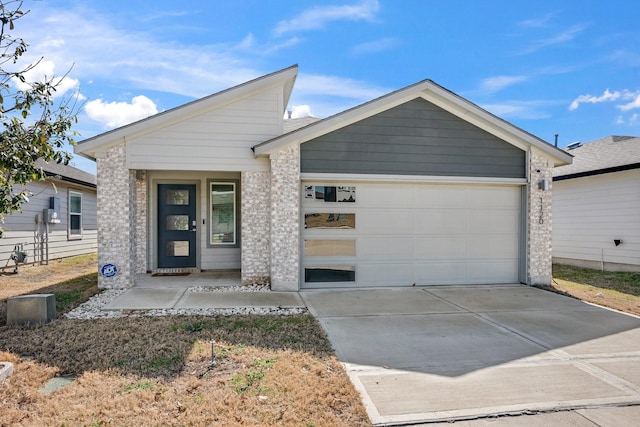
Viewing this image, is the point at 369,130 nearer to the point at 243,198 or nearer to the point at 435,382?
the point at 243,198

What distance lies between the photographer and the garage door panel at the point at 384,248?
8.48 metres

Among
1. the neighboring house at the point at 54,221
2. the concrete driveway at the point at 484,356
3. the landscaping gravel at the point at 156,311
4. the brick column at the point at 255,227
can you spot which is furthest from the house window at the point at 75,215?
the concrete driveway at the point at 484,356

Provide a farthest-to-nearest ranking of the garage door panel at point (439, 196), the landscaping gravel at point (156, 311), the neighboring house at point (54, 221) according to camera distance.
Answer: the neighboring house at point (54, 221) → the garage door panel at point (439, 196) → the landscaping gravel at point (156, 311)

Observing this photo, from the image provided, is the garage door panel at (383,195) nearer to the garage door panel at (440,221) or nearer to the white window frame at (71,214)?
the garage door panel at (440,221)

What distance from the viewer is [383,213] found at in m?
8.54

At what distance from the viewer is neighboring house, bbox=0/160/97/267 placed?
10.5 m

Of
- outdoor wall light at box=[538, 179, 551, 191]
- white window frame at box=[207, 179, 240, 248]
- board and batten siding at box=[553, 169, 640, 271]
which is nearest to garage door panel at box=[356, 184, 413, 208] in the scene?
outdoor wall light at box=[538, 179, 551, 191]

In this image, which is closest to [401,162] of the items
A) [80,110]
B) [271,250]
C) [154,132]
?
[271,250]

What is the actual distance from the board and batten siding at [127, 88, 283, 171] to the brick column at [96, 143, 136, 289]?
0.30 meters

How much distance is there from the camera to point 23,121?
3596 mm

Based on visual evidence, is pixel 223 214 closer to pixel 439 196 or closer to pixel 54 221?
pixel 439 196

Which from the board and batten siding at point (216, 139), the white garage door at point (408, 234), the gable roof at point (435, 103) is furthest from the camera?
the white garage door at point (408, 234)

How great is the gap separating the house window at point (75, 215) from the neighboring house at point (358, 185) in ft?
21.6

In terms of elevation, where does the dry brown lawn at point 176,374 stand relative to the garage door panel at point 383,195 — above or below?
below
